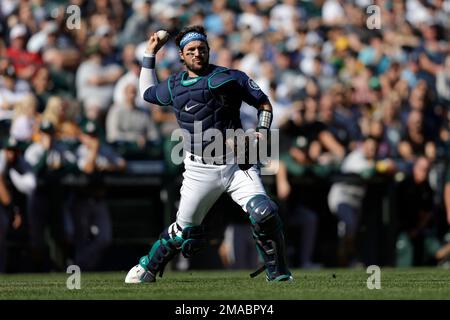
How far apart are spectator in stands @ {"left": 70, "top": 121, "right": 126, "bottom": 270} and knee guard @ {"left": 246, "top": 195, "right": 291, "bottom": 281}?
5009 mm

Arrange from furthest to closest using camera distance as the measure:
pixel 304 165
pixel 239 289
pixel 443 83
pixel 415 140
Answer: pixel 443 83
pixel 415 140
pixel 304 165
pixel 239 289

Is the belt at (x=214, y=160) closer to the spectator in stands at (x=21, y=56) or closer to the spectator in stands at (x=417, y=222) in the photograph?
the spectator in stands at (x=417, y=222)

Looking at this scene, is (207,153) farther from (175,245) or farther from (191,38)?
(191,38)

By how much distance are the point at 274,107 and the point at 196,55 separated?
22.0ft

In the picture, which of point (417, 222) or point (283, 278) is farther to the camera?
point (417, 222)

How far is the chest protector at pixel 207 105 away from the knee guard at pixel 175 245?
638 millimetres

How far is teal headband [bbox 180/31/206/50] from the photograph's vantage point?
30.9 feet

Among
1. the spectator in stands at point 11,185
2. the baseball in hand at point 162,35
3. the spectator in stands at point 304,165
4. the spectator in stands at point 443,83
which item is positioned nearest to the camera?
the baseball in hand at point 162,35

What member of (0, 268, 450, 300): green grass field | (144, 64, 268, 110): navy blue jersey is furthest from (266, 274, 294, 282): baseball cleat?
(144, 64, 268, 110): navy blue jersey

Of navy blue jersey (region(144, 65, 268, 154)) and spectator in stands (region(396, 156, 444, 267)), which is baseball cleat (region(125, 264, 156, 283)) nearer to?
navy blue jersey (region(144, 65, 268, 154))

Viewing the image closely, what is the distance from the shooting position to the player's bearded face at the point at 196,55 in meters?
9.34

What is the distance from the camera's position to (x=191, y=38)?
30.9 feet

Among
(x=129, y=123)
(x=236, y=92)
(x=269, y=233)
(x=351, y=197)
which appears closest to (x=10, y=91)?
(x=129, y=123)

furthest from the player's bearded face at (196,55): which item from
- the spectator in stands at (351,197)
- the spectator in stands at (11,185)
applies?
the spectator in stands at (351,197)
